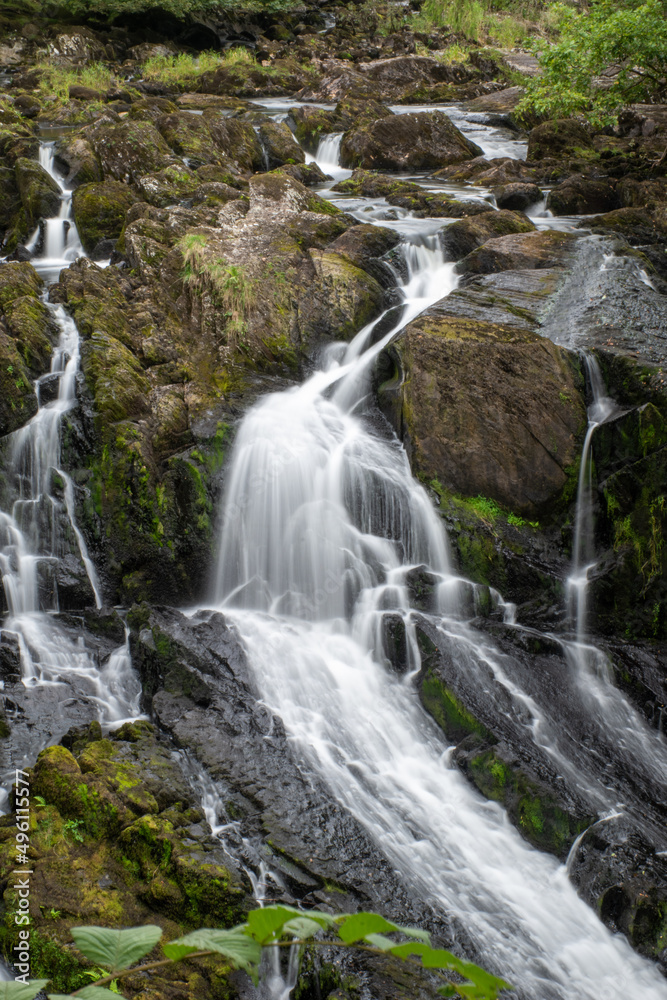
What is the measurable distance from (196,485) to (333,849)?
13.8 feet

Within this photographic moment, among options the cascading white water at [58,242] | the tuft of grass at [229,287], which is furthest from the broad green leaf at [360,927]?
the cascading white water at [58,242]

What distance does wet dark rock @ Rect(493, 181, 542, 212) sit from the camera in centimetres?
1372

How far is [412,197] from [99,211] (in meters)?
6.16

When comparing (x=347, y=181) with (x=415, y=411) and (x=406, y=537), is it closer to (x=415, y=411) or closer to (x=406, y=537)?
(x=415, y=411)

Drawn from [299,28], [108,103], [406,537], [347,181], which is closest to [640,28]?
[347,181]

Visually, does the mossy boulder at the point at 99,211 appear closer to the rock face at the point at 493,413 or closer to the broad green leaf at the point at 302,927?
the rock face at the point at 493,413

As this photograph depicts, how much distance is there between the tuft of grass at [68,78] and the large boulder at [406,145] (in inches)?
333

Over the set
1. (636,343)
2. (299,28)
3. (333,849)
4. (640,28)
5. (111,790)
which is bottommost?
(333,849)

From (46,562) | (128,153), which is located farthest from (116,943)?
(128,153)

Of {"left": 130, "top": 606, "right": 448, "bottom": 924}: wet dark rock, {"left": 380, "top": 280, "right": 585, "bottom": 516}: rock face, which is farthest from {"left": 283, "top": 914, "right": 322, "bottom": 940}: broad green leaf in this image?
{"left": 380, "top": 280, "right": 585, "bottom": 516}: rock face

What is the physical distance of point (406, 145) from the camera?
57.3 feet

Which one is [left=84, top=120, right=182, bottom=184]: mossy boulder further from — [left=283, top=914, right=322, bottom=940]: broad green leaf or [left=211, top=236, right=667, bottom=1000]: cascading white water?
[left=283, top=914, right=322, bottom=940]: broad green leaf

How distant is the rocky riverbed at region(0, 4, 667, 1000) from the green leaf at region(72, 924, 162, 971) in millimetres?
2917

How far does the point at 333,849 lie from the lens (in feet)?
15.5
